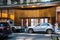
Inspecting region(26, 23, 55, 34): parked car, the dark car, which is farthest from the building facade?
the dark car

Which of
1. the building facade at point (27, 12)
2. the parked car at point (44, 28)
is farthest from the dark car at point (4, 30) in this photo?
the building facade at point (27, 12)

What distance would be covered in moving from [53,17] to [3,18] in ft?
30.8

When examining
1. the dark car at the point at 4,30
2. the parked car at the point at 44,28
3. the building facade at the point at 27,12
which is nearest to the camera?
the dark car at the point at 4,30

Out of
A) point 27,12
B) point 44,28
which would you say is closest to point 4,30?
point 44,28

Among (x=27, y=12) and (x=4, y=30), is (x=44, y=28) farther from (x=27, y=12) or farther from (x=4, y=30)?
(x=4, y=30)

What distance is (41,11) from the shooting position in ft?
125

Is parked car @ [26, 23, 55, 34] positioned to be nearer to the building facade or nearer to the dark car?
the building facade

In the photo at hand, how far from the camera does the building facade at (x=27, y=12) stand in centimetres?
3683

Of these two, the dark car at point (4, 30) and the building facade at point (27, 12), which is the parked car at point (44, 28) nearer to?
the building facade at point (27, 12)

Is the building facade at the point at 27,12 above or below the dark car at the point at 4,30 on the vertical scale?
above

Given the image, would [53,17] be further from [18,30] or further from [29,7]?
[18,30]

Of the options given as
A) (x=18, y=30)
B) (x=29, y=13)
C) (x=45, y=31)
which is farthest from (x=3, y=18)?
(x=45, y=31)

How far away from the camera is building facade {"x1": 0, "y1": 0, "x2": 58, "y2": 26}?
121 feet

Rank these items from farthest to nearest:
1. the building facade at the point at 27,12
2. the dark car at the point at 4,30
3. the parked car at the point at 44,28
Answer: the building facade at the point at 27,12 < the parked car at the point at 44,28 < the dark car at the point at 4,30
